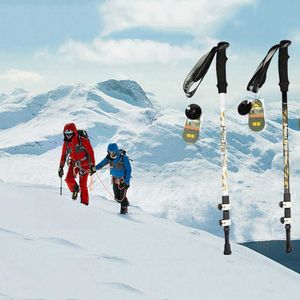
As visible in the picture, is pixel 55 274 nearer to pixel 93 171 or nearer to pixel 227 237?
pixel 227 237

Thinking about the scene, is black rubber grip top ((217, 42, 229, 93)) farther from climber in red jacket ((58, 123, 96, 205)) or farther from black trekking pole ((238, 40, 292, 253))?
climber in red jacket ((58, 123, 96, 205))

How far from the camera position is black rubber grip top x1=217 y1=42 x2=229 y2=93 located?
8211mm

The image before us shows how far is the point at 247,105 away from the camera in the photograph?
28.1 feet

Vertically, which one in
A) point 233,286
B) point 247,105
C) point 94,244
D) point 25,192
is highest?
point 247,105

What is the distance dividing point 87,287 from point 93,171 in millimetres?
7797

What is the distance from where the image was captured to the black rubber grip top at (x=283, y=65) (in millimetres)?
8750

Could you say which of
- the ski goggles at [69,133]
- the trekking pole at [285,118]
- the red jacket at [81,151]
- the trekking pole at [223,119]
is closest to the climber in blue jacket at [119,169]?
the red jacket at [81,151]

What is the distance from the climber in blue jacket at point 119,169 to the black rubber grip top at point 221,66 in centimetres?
717

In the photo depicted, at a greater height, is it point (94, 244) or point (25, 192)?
point (25, 192)

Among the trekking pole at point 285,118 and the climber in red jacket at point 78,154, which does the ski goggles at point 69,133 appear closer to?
the climber in red jacket at point 78,154

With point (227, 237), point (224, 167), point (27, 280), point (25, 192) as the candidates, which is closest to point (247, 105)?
point (224, 167)

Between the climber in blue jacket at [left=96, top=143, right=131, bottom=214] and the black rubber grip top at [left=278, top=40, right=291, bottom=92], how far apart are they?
7073mm

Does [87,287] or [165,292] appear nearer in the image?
[87,287]

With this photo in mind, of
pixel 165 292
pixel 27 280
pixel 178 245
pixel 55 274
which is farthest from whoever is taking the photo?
pixel 178 245
